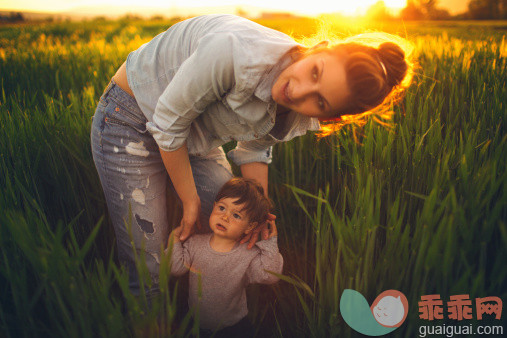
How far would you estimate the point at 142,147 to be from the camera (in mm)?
1146

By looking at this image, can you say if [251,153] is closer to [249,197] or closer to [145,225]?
[249,197]

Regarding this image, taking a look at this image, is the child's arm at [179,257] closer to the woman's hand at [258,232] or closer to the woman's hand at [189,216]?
the woman's hand at [189,216]

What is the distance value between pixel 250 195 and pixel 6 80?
2.20 meters

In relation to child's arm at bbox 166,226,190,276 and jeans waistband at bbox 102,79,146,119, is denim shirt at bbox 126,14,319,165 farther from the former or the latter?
child's arm at bbox 166,226,190,276

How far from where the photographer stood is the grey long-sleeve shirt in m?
1.13

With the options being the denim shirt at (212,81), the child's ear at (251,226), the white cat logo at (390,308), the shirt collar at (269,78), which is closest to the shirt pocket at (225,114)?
the denim shirt at (212,81)

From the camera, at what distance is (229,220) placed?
1.14 m

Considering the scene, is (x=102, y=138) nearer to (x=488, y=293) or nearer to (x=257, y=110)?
(x=257, y=110)

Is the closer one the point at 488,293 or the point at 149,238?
the point at 488,293

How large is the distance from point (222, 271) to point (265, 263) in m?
0.16

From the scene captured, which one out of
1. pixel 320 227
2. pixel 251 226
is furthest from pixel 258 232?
pixel 320 227

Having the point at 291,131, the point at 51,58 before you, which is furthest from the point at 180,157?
the point at 51,58

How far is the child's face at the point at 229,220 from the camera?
1135mm

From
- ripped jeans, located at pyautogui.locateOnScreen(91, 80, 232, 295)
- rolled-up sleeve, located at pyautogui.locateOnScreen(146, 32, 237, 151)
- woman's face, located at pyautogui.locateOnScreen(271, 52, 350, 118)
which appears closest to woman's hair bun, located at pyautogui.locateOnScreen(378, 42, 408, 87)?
woman's face, located at pyautogui.locateOnScreen(271, 52, 350, 118)
